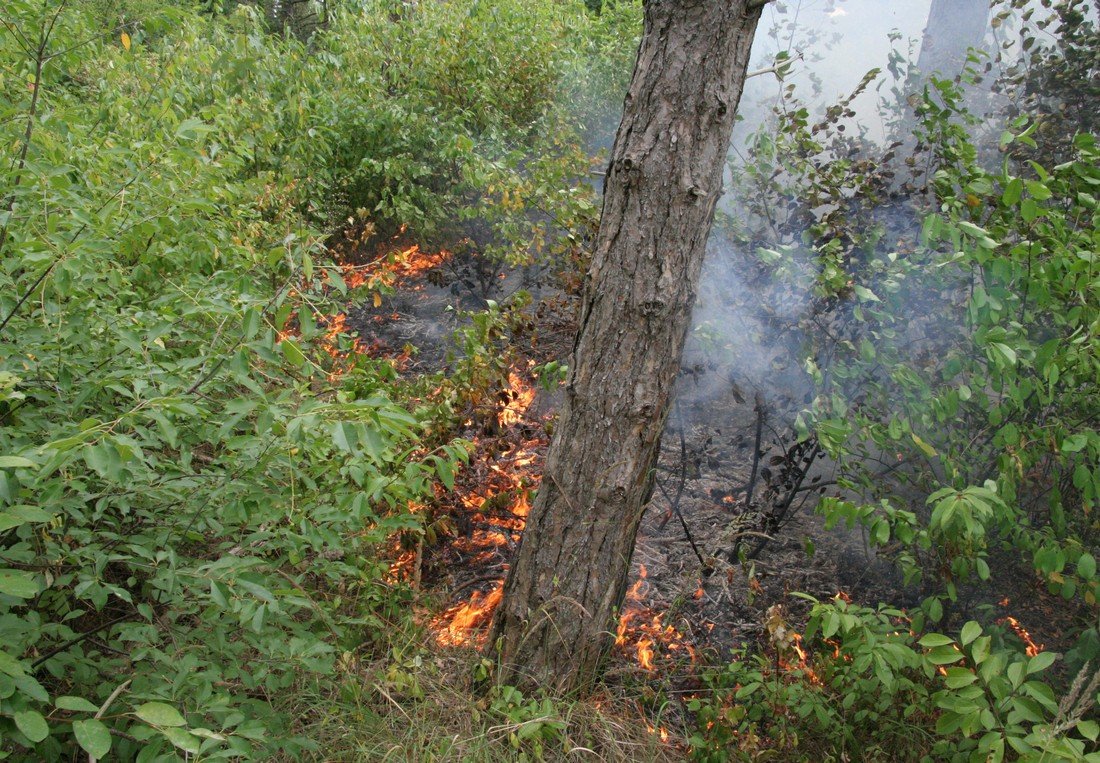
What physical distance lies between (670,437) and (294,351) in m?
3.34

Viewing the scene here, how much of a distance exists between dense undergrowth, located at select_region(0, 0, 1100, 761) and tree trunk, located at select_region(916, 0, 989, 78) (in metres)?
1.83

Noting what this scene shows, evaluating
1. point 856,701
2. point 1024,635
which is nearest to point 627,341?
point 856,701

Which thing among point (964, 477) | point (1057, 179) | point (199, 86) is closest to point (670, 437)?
point (964, 477)

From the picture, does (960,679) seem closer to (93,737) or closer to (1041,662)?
(1041,662)

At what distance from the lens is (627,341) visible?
2.79 metres

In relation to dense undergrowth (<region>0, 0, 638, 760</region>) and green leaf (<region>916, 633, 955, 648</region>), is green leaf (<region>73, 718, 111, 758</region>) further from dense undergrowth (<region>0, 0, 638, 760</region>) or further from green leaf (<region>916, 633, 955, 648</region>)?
green leaf (<region>916, 633, 955, 648</region>)

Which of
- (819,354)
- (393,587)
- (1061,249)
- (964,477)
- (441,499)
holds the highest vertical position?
(1061,249)

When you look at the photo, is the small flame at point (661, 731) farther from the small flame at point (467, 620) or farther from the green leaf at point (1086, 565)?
the green leaf at point (1086, 565)

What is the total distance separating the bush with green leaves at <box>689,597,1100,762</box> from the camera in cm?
226

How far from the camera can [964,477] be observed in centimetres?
308

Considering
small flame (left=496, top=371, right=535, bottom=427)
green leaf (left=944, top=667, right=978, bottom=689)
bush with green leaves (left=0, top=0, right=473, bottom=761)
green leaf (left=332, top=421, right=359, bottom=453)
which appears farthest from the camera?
small flame (left=496, top=371, right=535, bottom=427)

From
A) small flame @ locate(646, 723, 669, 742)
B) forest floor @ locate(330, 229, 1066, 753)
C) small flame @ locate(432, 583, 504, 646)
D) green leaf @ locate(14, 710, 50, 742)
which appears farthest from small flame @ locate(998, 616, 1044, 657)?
green leaf @ locate(14, 710, 50, 742)

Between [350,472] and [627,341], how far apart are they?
1091 mm

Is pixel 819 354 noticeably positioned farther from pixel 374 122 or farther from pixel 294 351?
pixel 374 122
